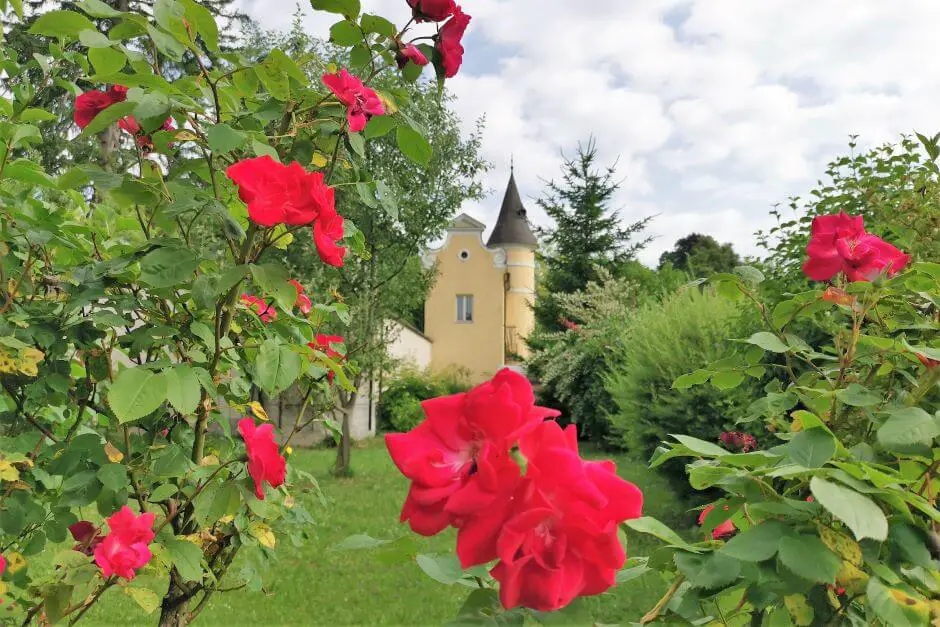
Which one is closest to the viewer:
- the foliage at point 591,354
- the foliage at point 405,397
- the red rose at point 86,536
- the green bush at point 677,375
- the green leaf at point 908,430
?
the green leaf at point 908,430

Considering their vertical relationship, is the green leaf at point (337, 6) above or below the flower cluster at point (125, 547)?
above

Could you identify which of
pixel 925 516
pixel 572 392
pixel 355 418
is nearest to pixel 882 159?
pixel 925 516

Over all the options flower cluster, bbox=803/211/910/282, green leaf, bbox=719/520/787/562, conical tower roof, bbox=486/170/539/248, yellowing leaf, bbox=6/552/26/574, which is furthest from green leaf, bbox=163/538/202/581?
conical tower roof, bbox=486/170/539/248

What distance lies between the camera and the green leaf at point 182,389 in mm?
1229

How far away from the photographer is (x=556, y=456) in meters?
0.62

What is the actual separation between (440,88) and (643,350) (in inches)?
297

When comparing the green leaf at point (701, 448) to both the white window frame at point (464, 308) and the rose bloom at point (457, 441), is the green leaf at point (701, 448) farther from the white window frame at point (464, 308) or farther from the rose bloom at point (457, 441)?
the white window frame at point (464, 308)

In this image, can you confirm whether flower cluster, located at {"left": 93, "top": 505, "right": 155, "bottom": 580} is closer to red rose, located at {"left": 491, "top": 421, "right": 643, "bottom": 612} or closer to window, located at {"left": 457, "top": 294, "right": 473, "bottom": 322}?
red rose, located at {"left": 491, "top": 421, "right": 643, "bottom": 612}

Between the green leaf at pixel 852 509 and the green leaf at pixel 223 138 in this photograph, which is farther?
the green leaf at pixel 223 138

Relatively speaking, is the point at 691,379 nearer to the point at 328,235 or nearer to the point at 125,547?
the point at 328,235

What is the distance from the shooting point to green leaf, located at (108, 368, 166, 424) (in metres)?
1.17

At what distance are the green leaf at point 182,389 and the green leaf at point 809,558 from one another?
0.97 meters

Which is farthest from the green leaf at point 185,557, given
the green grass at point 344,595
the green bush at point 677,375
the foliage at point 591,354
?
the foliage at point 591,354

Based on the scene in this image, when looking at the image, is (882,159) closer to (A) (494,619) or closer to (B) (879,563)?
(B) (879,563)
